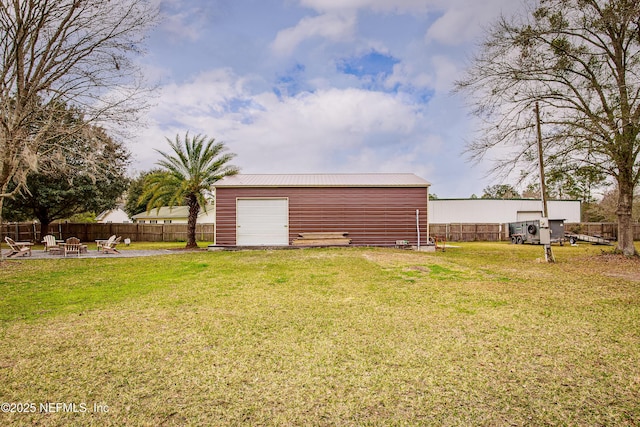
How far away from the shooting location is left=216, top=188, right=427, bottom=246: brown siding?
1639cm

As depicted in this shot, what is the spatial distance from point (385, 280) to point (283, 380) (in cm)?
528

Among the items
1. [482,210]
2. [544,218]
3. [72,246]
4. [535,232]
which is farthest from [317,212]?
[482,210]

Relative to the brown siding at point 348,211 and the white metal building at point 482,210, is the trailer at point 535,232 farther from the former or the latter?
the brown siding at point 348,211

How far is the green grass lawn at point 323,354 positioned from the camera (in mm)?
2486

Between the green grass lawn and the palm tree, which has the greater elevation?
the palm tree

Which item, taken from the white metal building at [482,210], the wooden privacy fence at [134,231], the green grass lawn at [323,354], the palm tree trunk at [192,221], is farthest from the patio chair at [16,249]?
the white metal building at [482,210]

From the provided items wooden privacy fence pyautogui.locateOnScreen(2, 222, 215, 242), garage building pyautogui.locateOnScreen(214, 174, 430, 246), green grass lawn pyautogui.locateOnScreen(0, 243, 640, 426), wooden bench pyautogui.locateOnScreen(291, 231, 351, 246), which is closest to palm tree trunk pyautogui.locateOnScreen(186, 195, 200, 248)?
garage building pyautogui.locateOnScreen(214, 174, 430, 246)

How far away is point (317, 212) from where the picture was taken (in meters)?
16.5

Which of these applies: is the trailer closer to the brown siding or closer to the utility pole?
the brown siding

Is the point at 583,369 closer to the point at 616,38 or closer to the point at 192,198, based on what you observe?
the point at 616,38

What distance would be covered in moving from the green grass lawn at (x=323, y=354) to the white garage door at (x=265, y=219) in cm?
903

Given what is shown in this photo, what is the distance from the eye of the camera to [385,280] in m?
7.89

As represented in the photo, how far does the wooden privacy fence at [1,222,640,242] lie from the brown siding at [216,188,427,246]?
10432 mm

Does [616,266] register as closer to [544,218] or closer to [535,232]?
[544,218]
